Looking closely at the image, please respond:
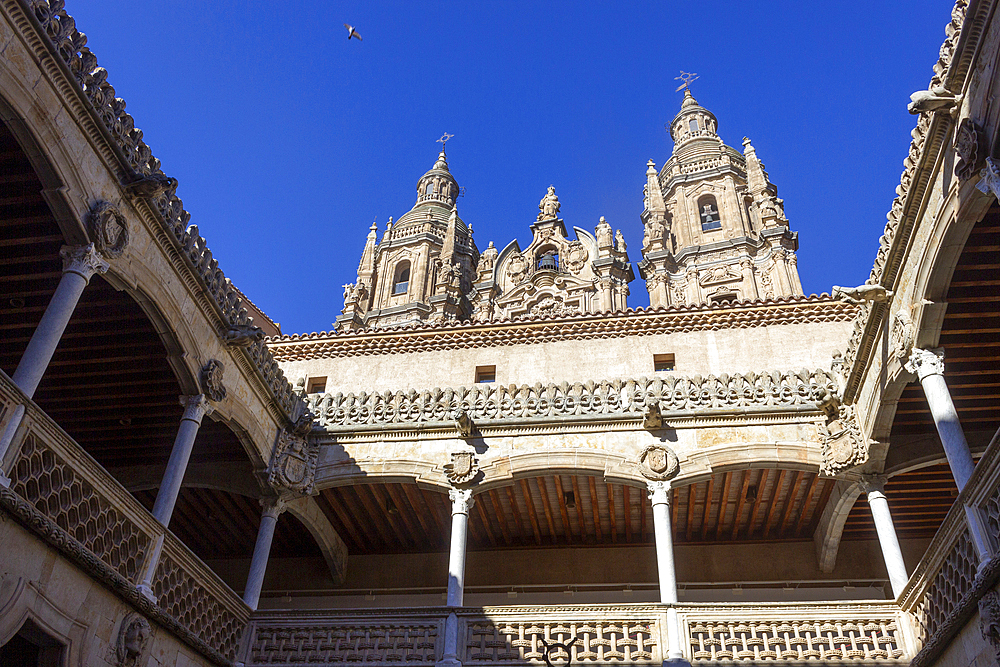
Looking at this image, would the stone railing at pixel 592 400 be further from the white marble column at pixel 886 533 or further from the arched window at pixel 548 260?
the arched window at pixel 548 260

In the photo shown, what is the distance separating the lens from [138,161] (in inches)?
374

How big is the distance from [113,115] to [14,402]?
350 centimetres

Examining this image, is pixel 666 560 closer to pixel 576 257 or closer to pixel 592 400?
pixel 592 400

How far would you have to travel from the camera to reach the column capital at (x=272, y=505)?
42.4ft

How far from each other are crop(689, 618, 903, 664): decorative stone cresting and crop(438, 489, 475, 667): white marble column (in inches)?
129

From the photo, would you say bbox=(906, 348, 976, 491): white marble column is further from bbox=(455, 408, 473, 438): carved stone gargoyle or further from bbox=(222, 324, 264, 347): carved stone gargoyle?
bbox=(222, 324, 264, 347): carved stone gargoyle

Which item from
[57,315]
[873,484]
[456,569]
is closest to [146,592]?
Result: [57,315]

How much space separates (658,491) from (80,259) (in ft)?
28.4

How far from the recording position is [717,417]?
506 inches

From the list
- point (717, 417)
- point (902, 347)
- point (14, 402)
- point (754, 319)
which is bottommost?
point (14, 402)

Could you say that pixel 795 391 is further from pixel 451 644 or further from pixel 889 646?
pixel 451 644

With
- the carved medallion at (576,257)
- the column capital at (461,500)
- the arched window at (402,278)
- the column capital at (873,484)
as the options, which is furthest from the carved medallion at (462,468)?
the arched window at (402,278)

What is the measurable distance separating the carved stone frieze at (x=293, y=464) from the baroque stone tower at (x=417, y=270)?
2167 centimetres

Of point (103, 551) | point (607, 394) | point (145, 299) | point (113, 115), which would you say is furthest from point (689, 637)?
point (113, 115)
